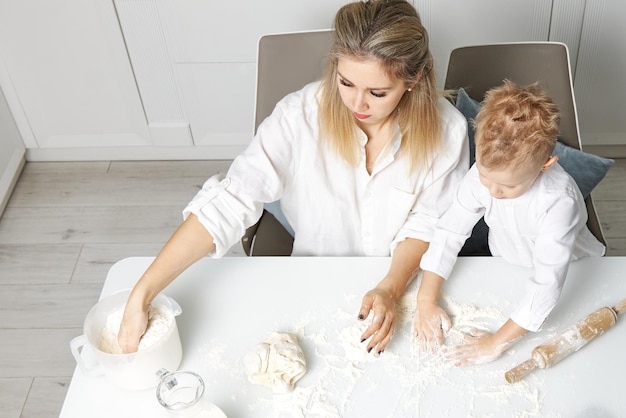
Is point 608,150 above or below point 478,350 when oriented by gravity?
below

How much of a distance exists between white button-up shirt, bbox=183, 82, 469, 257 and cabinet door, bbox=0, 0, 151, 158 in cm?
121

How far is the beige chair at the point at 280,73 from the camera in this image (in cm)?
173

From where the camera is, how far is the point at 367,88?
1.30m

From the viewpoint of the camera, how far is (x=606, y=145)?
2.62 meters

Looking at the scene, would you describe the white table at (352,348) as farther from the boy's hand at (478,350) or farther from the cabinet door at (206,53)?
the cabinet door at (206,53)

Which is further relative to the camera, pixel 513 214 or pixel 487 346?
pixel 513 214

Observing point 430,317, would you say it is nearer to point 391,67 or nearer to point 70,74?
point 391,67

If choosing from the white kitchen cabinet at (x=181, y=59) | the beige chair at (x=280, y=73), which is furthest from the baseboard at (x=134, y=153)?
the beige chair at (x=280, y=73)

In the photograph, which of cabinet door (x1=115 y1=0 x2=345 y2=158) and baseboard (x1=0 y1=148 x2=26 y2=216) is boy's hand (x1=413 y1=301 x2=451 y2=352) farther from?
baseboard (x1=0 y1=148 x2=26 y2=216)

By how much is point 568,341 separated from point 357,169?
55 cm

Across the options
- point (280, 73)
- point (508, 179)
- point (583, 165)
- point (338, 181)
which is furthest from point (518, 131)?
point (280, 73)

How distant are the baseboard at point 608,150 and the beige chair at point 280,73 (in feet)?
4.42

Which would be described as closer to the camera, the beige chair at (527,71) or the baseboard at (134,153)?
A: the beige chair at (527,71)

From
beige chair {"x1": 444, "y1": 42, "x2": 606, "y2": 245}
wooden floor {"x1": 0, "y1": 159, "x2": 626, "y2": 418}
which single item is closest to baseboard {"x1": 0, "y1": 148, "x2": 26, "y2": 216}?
wooden floor {"x1": 0, "y1": 159, "x2": 626, "y2": 418}
